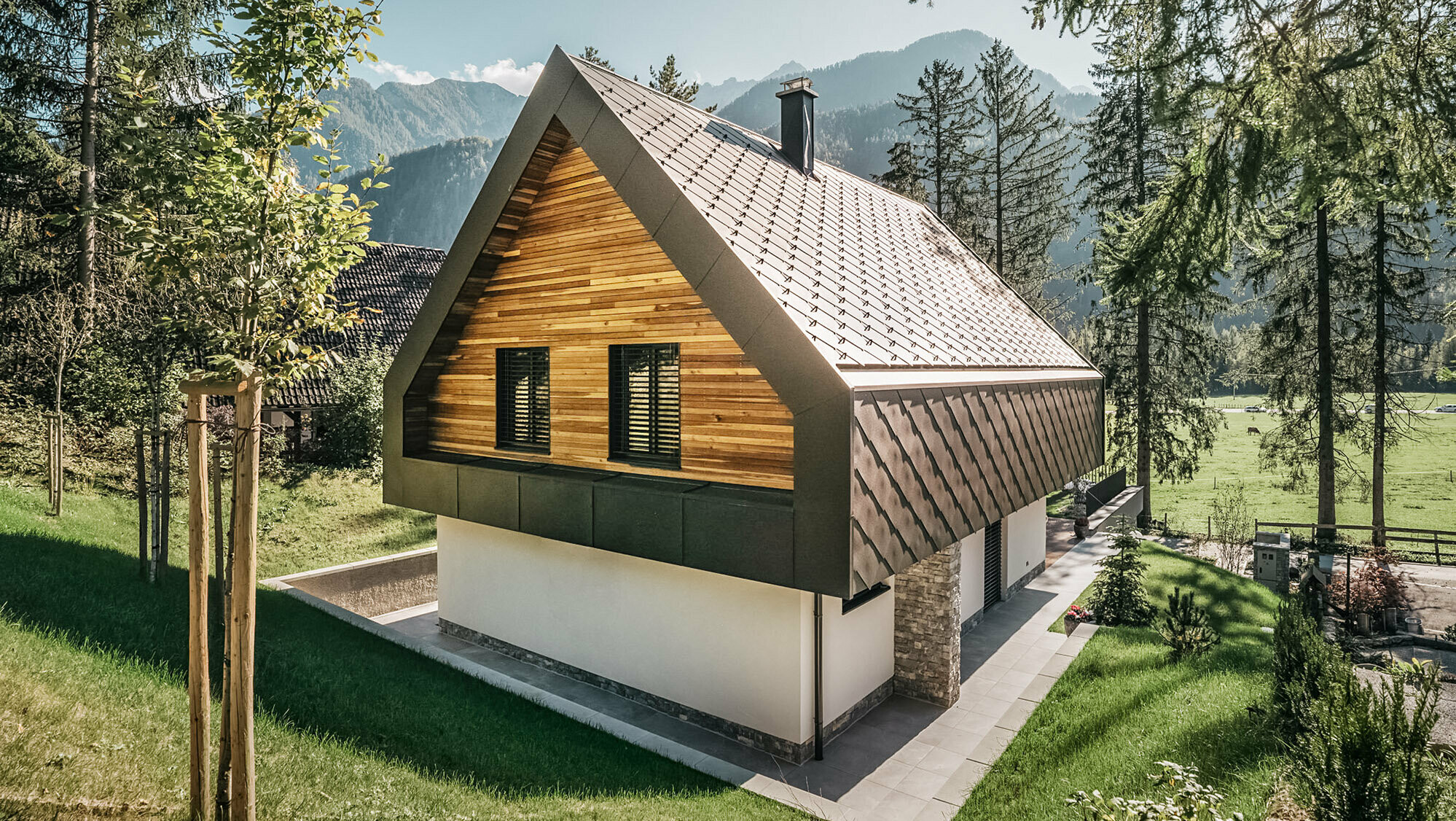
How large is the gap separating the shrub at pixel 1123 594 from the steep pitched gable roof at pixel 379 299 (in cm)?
1852

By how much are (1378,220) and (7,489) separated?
1204 inches

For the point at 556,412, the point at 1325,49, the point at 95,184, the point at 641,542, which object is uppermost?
the point at 95,184

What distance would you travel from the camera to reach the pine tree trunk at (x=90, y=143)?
13.9 m

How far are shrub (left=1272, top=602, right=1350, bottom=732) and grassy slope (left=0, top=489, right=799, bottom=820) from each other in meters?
4.36

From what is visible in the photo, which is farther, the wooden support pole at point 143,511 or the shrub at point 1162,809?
the wooden support pole at point 143,511

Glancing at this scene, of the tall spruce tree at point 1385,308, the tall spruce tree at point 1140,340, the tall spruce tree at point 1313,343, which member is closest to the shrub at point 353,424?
the tall spruce tree at point 1140,340

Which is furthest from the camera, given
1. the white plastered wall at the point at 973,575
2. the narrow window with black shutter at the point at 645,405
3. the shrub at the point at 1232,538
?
the shrub at the point at 1232,538

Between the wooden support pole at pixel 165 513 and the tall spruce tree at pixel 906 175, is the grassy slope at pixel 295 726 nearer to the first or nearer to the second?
the wooden support pole at pixel 165 513

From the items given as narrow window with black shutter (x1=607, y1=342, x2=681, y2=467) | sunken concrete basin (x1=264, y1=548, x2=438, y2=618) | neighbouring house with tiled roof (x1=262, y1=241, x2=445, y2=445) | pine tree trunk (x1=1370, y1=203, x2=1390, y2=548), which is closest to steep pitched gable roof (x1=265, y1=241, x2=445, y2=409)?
neighbouring house with tiled roof (x1=262, y1=241, x2=445, y2=445)

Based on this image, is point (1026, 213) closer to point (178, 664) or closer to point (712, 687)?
point (712, 687)

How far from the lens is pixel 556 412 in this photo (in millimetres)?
9234

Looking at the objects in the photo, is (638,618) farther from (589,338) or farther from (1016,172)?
(1016,172)

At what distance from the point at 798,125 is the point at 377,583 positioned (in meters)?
11.2

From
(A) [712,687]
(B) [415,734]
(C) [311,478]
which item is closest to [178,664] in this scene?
(B) [415,734]
